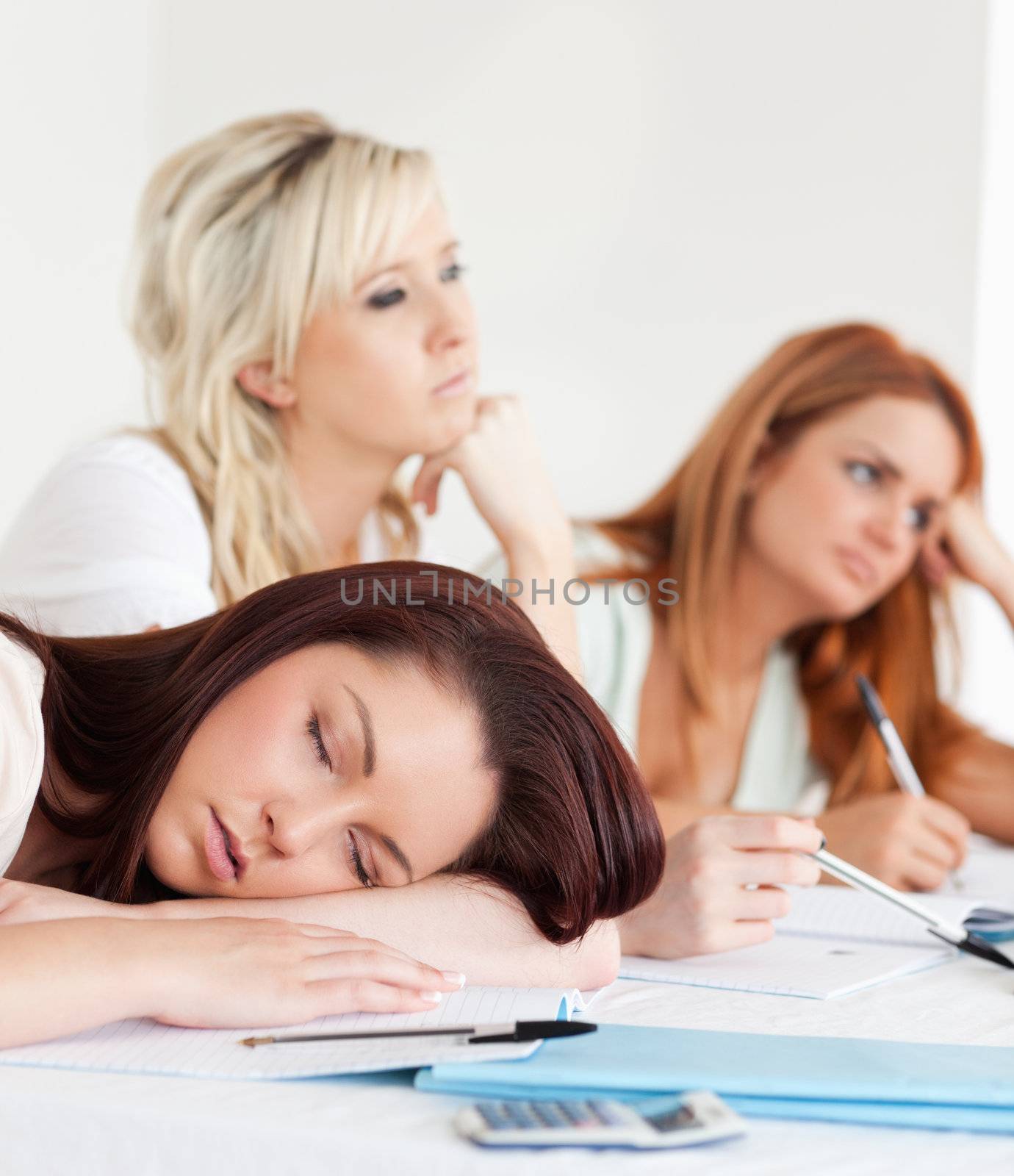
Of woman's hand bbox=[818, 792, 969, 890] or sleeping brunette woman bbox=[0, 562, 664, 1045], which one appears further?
woman's hand bbox=[818, 792, 969, 890]

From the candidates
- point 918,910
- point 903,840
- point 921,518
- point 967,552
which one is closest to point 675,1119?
point 918,910

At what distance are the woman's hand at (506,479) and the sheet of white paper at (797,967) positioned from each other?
2.19 feet

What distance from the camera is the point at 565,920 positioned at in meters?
0.92

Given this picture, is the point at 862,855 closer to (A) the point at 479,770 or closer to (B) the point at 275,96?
(A) the point at 479,770

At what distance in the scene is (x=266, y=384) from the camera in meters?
1.75

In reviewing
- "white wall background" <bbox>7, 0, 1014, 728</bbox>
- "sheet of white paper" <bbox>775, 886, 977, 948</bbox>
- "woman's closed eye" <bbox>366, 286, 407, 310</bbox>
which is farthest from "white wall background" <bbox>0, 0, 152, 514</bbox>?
"sheet of white paper" <bbox>775, 886, 977, 948</bbox>

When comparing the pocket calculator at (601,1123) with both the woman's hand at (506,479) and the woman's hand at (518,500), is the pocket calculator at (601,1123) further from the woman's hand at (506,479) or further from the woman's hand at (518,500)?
the woman's hand at (506,479)

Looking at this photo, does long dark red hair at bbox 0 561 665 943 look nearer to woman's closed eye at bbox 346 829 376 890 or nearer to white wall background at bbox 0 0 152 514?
woman's closed eye at bbox 346 829 376 890

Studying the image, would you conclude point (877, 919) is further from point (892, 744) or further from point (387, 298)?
point (387, 298)

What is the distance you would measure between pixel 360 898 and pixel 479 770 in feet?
0.39

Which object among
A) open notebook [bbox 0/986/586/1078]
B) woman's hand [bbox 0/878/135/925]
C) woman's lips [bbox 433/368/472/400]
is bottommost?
open notebook [bbox 0/986/586/1078]

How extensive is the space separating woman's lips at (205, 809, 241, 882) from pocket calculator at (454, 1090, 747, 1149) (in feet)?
1.11

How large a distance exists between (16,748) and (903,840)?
901mm

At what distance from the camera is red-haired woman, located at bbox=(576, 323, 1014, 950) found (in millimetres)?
1982
